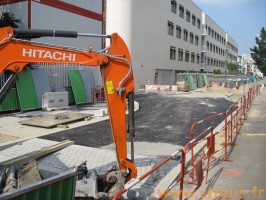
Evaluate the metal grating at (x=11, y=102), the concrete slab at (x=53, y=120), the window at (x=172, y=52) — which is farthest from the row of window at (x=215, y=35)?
the concrete slab at (x=53, y=120)

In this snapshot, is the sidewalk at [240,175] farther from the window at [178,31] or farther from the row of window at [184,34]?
the window at [178,31]

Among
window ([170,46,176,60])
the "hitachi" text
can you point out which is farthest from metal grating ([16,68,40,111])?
window ([170,46,176,60])

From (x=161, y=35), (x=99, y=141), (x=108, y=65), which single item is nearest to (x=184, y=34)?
(x=161, y=35)

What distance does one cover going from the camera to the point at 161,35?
42.3m

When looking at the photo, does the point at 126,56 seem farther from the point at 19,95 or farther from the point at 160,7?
the point at 160,7

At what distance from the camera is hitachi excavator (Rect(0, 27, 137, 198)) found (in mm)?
4957

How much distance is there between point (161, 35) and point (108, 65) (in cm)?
3812

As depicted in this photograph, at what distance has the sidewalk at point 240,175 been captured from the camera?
6.04 metres

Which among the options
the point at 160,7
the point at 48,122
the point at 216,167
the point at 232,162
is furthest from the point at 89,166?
the point at 160,7

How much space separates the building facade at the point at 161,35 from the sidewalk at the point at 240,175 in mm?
26110

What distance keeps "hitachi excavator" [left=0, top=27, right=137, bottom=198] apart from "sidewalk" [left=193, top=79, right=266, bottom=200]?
1707 millimetres

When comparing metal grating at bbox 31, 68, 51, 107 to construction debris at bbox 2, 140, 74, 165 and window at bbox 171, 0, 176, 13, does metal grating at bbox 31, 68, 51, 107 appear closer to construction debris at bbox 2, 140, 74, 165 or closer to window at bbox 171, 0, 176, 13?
construction debris at bbox 2, 140, 74, 165

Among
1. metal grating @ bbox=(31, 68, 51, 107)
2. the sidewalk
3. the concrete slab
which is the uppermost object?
metal grating @ bbox=(31, 68, 51, 107)

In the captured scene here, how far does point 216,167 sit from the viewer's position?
25.5 ft
